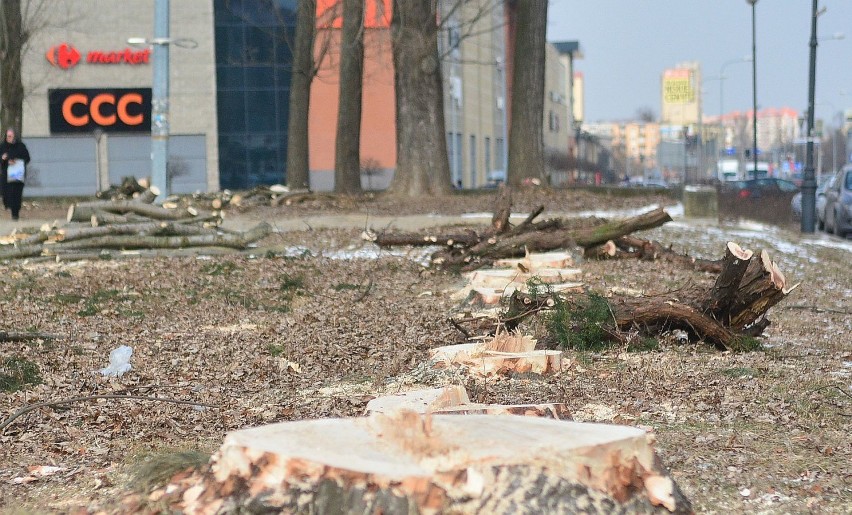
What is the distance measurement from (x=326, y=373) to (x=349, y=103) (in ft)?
67.1

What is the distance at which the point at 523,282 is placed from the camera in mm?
10789

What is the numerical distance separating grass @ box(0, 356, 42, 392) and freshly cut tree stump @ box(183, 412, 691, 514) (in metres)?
3.60

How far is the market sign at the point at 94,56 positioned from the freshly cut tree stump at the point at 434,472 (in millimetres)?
48722

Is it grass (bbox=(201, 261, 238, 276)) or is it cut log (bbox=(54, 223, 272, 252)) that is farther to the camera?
cut log (bbox=(54, 223, 272, 252))

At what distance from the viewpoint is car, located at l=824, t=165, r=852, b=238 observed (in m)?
25.2

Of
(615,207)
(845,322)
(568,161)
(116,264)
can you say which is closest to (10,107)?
(615,207)

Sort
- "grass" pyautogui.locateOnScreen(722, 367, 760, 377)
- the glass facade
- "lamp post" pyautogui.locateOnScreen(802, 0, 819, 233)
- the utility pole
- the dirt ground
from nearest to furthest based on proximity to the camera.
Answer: the dirt ground
"grass" pyautogui.locateOnScreen(722, 367, 760, 377)
the utility pole
"lamp post" pyautogui.locateOnScreen(802, 0, 819, 233)
the glass facade

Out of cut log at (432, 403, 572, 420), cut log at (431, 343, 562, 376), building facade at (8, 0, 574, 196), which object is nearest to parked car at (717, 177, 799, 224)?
cut log at (431, 343, 562, 376)

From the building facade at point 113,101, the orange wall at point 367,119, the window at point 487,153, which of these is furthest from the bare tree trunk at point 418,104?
the window at point 487,153

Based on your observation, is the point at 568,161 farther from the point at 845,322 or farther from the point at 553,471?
the point at 553,471

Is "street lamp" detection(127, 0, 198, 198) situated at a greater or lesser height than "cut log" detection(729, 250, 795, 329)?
→ greater

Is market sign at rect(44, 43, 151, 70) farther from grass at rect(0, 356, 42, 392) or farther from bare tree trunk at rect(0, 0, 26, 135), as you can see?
grass at rect(0, 356, 42, 392)

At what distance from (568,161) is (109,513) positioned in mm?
84826

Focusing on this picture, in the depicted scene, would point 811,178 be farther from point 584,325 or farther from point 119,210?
point 584,325
